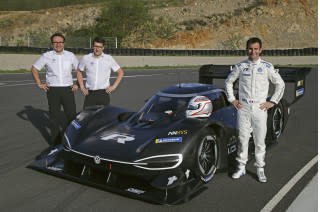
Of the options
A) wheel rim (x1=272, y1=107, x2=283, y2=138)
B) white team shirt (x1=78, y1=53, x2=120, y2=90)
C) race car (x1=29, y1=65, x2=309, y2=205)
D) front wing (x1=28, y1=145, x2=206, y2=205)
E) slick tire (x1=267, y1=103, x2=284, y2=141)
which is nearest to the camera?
front wing (x1=28, y1=145, x2=206, y2=205)

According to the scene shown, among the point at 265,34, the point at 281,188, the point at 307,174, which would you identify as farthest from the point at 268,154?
the point at 265,34

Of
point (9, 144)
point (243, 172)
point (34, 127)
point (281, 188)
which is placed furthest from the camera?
point (34, 127)

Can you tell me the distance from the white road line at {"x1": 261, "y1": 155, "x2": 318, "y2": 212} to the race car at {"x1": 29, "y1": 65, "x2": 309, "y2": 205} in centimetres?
79

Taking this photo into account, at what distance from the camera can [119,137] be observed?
16.3 feet

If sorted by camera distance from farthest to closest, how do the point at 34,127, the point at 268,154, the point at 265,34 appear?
the point at 265,34, the point at 34,127, the point at 268,154

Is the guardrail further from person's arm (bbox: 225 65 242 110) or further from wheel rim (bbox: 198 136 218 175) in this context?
wheel rim (bbox: 198 136 218 175)

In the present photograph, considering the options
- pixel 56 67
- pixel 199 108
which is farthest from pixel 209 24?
pixel 199 108

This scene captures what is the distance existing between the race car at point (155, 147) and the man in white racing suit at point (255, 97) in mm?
358

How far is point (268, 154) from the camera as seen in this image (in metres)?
6.31

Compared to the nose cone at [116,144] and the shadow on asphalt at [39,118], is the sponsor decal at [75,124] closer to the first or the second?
the nose cone at [116,144]

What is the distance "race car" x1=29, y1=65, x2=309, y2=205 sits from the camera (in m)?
4.39

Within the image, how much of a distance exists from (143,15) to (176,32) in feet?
20.2

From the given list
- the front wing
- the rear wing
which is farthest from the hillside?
the front wing

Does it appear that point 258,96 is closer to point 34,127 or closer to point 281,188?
point 281,188
